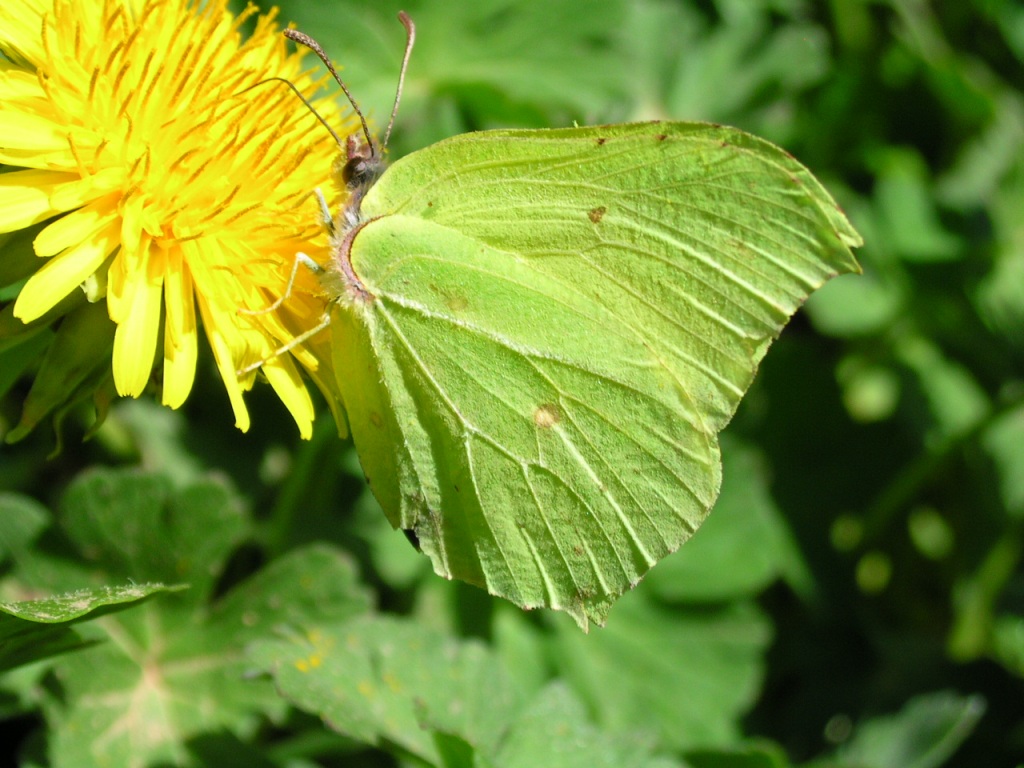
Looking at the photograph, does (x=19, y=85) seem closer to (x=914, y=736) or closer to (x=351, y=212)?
(x=351, y=212)

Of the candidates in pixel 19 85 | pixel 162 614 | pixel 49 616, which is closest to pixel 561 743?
pixel 162 614

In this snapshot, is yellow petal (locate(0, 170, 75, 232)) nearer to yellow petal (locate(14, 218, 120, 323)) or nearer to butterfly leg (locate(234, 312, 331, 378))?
yellow petal (locate(14, 218, 120, 323))

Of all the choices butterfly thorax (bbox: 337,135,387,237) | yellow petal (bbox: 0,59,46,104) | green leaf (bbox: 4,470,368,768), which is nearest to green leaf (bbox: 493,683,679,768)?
green leaf (bbox: 4,470,368,768)

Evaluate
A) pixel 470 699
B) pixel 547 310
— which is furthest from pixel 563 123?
pixel 470 699

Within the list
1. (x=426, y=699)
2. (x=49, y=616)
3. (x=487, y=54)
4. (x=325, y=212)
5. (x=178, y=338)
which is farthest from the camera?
(x=487, y=54)

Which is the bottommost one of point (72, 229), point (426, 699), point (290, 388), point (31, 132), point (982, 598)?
point (982, 598)

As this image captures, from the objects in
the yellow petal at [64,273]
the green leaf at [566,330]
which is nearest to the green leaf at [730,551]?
the green leaf at [566,330]

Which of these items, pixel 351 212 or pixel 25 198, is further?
pixel 351 212
